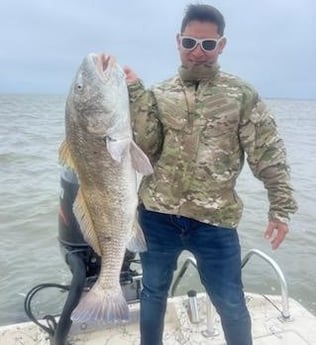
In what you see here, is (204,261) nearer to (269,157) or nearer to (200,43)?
(269,157)

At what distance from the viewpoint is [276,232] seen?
3.29 meters

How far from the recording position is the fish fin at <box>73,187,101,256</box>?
288cm

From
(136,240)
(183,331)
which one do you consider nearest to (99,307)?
(136,240)

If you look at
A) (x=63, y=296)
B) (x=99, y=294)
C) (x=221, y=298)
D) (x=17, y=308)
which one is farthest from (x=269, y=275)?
(x=99, y=294)

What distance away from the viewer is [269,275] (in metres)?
7.51

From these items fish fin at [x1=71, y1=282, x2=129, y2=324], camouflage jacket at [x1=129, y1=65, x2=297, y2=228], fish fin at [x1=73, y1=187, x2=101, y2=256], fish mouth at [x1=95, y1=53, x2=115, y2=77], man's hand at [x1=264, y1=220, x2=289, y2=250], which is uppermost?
fish mouth at [x1=95, y1=53, x2=115, y2=77]

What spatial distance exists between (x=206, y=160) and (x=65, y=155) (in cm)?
87

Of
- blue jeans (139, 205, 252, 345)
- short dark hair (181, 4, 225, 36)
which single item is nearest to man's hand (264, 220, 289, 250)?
blue jeans (139, 205, 252, 345)

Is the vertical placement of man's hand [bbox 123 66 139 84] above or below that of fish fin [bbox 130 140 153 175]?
above

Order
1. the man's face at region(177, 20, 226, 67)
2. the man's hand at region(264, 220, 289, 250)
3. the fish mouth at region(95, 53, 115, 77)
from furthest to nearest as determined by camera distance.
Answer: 1. the man's hand at region(264, 220, 289, 250)
2. the man's face at region(177, 20, 226, 67)
3. the fish mouth at region(95, 53, 115, 77)

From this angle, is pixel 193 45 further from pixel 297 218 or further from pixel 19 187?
pixel 19 187

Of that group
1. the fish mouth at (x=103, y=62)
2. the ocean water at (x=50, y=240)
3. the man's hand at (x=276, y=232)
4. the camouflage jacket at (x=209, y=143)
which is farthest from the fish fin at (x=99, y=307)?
the ocean water at (x=50, y=240)

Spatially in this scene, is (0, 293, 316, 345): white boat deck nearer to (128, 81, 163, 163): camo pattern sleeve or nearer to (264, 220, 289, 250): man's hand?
(264, 220, 289, 250): man's hand

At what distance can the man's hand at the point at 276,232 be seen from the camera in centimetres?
325
